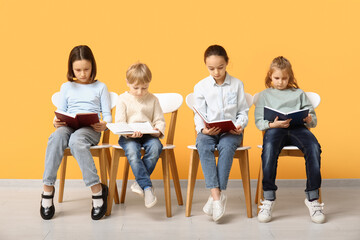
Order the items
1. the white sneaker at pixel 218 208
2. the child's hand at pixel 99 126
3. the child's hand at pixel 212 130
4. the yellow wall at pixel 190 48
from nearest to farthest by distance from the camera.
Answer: the white sneaker at pixel 218 208 → the child's hand at pixel 212 130 → the child's hand at pixel 99 126 → the yellow wall at pixel 190 48

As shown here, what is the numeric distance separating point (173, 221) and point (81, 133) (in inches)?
26.9

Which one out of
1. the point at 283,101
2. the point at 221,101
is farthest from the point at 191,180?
the point at 283,101

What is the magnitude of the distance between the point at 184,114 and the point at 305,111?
116cm

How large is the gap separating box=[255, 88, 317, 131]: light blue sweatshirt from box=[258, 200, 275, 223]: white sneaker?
44 cm

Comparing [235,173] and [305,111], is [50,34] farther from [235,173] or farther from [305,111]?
[305,111]

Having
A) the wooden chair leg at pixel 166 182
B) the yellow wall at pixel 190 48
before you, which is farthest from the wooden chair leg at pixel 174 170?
the yellow wall at pixel 190 48

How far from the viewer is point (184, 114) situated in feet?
10.8

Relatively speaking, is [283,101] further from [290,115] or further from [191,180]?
[191,180]

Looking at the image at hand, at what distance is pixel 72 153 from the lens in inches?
94.0

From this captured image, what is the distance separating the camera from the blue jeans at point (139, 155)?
2311 millimetres

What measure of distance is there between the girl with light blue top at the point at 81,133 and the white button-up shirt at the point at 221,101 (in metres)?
0.56

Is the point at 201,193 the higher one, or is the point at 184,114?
the point at 184,114

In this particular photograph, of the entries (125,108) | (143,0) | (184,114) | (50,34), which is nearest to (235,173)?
(184,114)

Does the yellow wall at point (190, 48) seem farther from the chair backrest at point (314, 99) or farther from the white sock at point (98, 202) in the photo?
the white sock at point (98, 202)
